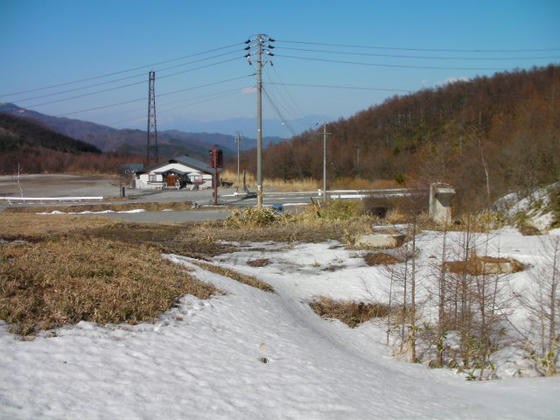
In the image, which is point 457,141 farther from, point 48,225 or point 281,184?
point 48,225

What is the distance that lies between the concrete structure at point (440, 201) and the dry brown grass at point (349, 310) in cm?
904

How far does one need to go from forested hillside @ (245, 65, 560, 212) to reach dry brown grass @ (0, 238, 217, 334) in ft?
18.3

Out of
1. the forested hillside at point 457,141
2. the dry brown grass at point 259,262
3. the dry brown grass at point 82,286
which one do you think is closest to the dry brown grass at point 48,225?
the dry brown grass at point 259,262

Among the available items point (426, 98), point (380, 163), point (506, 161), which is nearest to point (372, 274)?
point (506, 161)

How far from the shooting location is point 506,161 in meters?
23.1

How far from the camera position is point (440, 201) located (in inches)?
726

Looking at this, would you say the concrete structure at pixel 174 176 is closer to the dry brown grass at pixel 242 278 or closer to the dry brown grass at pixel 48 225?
the dry brown grass at pixel 48 225

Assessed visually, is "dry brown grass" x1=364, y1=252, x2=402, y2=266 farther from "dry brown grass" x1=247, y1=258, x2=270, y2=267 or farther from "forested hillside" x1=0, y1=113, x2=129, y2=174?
"forested hillside" x1=0, y1=113, x2=129, y2=174

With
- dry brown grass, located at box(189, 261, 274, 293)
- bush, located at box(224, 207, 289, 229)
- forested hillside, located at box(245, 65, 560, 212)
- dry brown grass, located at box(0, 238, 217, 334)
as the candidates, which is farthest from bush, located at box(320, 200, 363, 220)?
dry brown grass, located at box(0, 238, 217, 334)

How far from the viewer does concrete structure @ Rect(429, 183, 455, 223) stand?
18062 millimetres

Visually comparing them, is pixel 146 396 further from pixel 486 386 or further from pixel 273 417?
pixel 486 386

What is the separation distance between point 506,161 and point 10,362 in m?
22.7

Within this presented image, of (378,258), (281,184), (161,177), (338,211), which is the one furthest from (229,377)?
(281,184)

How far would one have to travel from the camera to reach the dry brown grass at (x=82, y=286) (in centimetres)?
579
